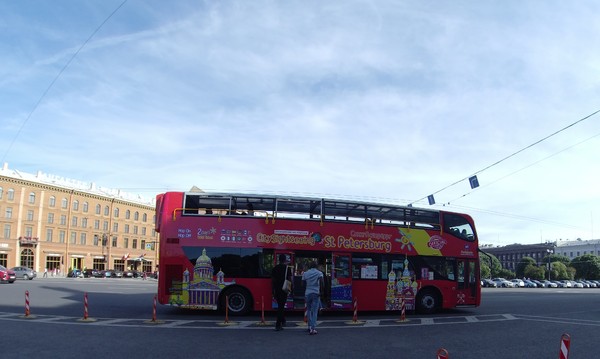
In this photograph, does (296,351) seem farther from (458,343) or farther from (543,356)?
(543,356)

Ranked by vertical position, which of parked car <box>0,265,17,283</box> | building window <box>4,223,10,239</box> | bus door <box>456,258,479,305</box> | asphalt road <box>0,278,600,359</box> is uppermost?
building window <box>4,223,10,239</box>

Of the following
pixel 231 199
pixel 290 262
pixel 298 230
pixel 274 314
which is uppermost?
pixel 231 199

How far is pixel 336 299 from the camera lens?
16688 mm

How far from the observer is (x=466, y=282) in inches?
725

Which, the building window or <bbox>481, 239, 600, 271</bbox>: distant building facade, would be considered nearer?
the building window

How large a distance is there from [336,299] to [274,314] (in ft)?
7.37

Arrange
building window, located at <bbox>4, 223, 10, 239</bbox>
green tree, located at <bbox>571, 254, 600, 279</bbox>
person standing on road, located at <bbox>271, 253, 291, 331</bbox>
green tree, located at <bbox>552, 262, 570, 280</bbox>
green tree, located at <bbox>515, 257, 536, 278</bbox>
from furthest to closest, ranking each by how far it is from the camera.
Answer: green tree, located at <bbox>515, 257, 536, 278</bbox> < green tree, located at <bbox>571, 254, 600, 279</bbox> < green tree, located at <bbox>552, 262, 570, 280</bbox> < building window, located at <bbox>4, 223, 10, 239</bbox> < person standing on road, located at <bbox>271, 253, 291, 331</bbox>

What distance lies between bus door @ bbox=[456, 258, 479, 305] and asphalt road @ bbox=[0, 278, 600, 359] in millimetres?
1485

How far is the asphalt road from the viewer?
948 centimetres

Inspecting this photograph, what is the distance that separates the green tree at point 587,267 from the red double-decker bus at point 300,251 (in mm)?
115168

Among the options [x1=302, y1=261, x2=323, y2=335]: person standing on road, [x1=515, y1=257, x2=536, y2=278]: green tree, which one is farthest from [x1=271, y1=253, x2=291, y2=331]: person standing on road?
[x1=515, y1=257, x2=536, y2=278]: green tree

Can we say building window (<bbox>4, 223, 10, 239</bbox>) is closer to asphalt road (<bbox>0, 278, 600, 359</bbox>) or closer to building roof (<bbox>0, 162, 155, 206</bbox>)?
building roof (<bbox>0, 162, 155, 206</bbox>)

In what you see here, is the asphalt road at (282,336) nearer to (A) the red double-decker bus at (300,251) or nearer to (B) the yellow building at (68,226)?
(A) the red double-decker bus at (300,251)

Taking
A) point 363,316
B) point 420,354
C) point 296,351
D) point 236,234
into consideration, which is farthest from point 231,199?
point 420,354
